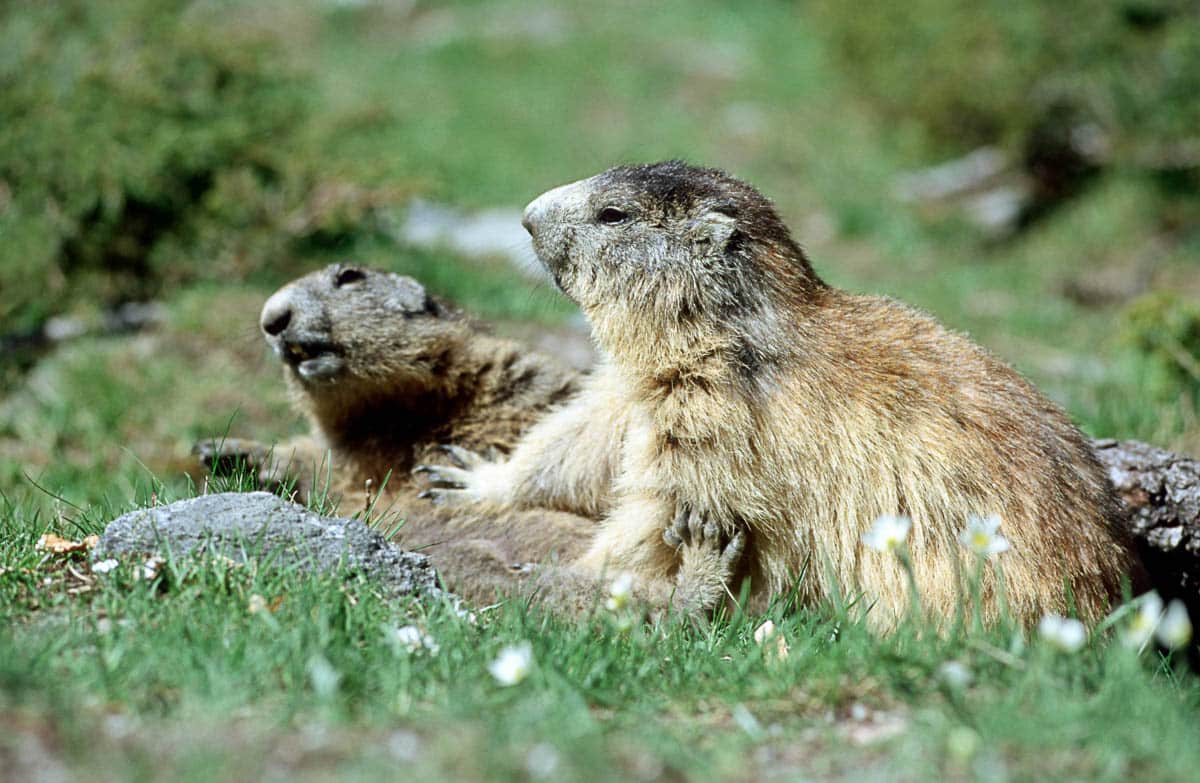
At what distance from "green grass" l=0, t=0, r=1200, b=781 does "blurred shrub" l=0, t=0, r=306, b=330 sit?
0.08 meters

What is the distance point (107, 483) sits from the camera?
250 inches

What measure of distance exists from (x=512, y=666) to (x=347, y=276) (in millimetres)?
3189

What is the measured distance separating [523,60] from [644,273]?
1765 cm

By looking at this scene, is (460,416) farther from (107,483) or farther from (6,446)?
(6,446)

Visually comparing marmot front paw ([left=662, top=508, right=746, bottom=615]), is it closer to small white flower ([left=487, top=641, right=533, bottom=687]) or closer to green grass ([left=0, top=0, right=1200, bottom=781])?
green grass ([left=0, top=0, right=1200, bottom=781])

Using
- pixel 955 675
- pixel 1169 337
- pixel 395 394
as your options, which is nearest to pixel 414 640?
pixel 955 675

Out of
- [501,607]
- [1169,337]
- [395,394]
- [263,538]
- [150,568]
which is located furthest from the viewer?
[1169,337]

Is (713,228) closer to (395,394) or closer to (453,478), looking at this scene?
(453,478)

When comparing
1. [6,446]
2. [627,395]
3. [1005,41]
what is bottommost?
[6,446]

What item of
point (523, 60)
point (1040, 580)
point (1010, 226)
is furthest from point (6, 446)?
point (523, 60)

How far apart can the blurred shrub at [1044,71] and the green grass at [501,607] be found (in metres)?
1.00

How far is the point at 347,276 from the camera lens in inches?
233

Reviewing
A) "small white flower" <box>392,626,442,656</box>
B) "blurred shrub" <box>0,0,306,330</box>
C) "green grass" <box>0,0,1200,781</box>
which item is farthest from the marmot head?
"blurred shrub" <box>0,0,306,330</box>

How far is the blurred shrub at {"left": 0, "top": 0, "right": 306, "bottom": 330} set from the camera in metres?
8.80
